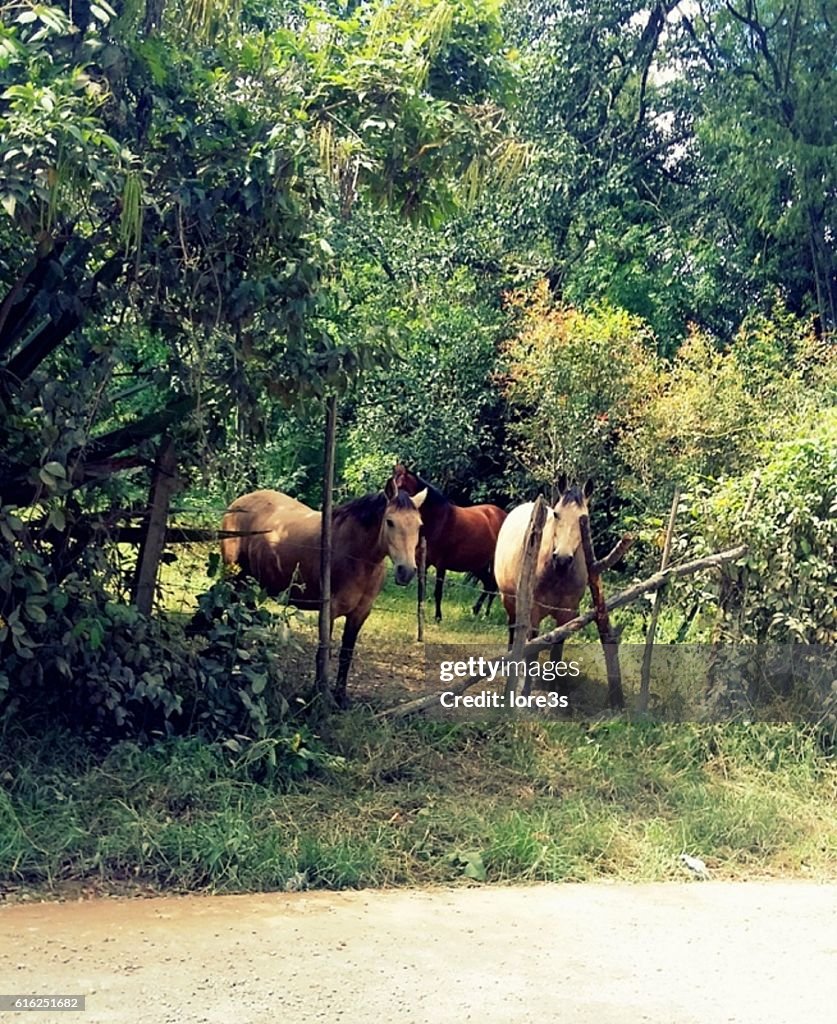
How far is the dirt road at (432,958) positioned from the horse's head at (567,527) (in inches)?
116

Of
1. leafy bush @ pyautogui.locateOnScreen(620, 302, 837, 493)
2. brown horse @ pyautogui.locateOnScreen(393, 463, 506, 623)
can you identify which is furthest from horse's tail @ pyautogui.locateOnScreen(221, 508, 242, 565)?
leafy bush @ pyautogui.locateOnScreen(620, 302, 837, 493)

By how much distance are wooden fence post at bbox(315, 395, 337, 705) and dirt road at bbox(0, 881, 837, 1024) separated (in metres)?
1.91

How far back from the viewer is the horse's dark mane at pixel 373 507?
296 inches

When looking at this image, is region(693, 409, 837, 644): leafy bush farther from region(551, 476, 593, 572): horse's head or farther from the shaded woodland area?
region(551, 476, 593, 572): horse's head

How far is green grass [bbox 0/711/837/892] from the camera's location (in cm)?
499

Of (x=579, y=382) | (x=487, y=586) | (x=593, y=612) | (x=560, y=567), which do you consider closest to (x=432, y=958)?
(x=593, y=612)

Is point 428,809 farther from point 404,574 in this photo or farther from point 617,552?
point 617,552

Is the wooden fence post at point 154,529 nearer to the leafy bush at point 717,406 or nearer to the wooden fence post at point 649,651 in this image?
the wooden fence post at point 649,651

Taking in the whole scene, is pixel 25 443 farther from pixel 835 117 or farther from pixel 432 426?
pixel 835 117

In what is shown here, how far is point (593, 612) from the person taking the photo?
7230mm

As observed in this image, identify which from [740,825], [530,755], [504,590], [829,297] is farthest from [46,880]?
[829,297]

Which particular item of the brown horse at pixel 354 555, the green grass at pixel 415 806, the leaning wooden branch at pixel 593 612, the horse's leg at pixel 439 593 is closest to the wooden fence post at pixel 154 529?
the green grass at pixel 415 806

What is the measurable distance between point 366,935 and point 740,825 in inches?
99.2

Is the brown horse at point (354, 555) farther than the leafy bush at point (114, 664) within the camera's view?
Yes
